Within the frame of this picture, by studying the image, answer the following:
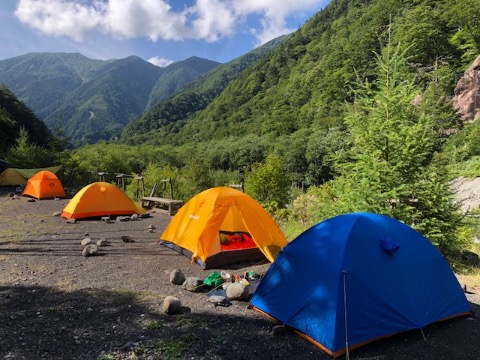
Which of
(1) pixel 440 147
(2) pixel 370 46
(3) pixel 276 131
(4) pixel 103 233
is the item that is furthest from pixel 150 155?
(1) pixel 440 147

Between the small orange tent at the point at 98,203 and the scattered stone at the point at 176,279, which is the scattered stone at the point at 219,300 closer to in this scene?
the scattered stone at the point at 176,279

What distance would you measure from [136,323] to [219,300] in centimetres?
122

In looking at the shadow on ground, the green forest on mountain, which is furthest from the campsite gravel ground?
the green forest on mountain

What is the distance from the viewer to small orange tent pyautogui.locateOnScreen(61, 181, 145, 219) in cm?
1266

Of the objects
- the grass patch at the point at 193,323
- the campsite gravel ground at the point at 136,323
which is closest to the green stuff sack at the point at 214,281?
the campsite gravel ground at the point at 136,323

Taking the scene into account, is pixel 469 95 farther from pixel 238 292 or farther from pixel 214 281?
pixel 238 292

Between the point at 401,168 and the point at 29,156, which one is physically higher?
the point at 29,156

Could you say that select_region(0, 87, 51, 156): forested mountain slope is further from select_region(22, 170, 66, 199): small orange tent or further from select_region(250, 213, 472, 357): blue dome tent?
select_region(250, 213, 472, 357): blue dome tent

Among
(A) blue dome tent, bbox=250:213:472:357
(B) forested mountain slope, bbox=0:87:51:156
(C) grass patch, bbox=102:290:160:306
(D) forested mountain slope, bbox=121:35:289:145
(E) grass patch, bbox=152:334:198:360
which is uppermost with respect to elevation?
(D) forested mountain slope, bbox=121:35:289:145

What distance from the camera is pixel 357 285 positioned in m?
4.11

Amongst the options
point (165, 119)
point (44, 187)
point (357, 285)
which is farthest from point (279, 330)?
point (165, 119)

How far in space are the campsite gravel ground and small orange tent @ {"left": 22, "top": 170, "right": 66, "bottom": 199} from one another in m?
12.7

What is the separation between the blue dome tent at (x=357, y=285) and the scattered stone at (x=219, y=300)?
0.41m

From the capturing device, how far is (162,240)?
9094 millimetres
